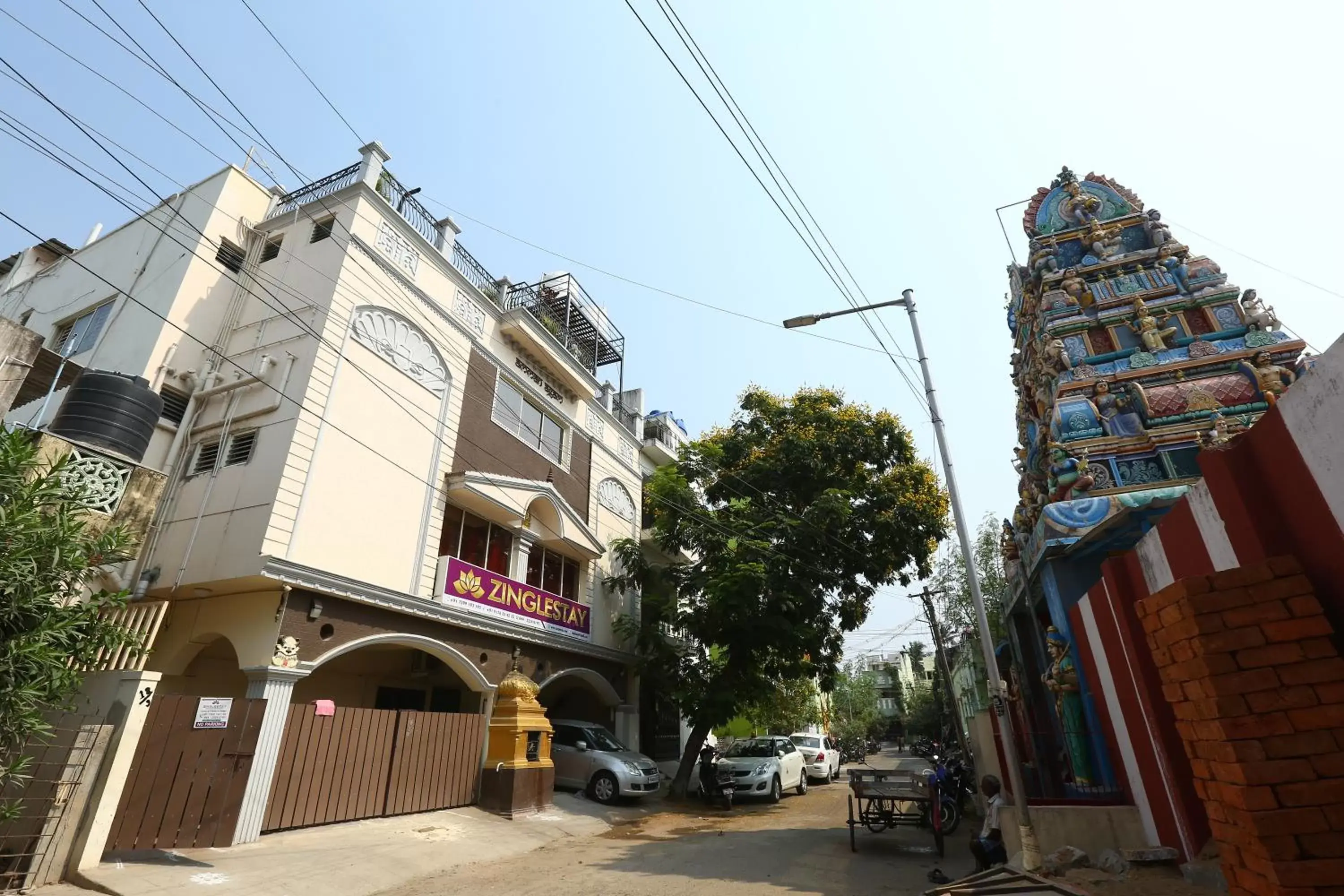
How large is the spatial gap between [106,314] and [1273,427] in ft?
58.6

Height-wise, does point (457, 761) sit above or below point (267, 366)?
below

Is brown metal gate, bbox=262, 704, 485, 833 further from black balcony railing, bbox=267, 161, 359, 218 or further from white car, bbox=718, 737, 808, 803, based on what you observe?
black balcony railing, bbox=267, 161, 359, 218

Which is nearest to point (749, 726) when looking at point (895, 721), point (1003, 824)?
point (1003, 824)

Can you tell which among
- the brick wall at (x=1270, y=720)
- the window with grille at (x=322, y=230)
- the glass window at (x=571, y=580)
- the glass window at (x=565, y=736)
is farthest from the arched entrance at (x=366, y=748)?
the brick wall at (x=1270, y=720)

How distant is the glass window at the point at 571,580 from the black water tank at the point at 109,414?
898 cm

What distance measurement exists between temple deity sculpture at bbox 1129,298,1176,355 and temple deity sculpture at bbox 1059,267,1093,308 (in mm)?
675

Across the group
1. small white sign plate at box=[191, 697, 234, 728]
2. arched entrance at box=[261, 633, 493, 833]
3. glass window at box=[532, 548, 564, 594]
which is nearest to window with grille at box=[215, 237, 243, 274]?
arched entrance at box=[261, 633, 493, 833]

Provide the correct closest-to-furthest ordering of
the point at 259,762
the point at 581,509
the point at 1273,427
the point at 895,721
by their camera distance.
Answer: the point at 1273,427
the point at 259,762
the point at 581,509
the point at 895,721

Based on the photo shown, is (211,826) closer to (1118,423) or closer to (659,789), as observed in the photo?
(659,789)

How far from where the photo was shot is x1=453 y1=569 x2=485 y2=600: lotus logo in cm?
1228

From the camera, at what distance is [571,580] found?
16.8m

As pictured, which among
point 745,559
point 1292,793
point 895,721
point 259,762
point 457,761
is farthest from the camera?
point 895,721

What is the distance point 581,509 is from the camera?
17.6 metres

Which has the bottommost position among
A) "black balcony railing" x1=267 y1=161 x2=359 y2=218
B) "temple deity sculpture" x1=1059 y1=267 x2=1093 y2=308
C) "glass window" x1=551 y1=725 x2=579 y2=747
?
"glass window" x1=551 y1=725 x2=579 y2=747
